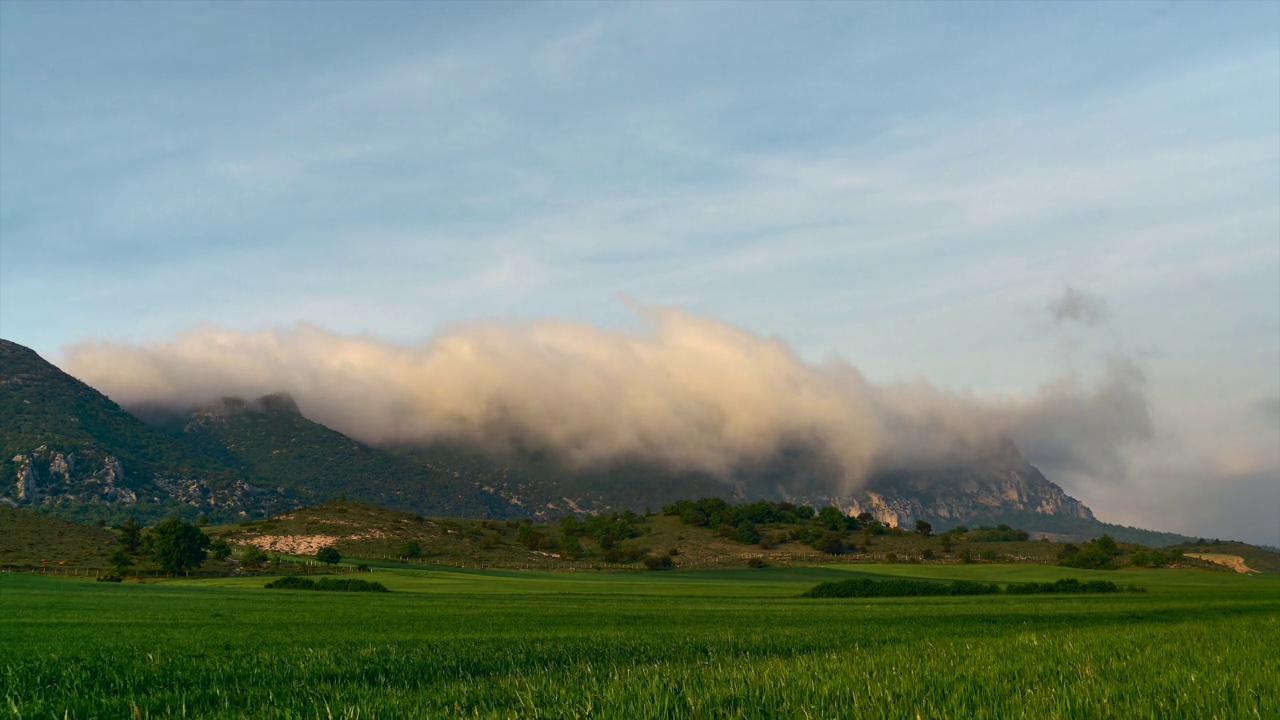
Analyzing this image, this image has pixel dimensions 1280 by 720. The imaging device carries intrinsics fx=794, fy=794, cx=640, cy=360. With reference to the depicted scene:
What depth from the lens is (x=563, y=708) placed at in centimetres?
902

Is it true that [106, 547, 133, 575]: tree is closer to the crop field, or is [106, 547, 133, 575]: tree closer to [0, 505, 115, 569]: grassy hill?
[0, 505, 115, 569]: grassy hill

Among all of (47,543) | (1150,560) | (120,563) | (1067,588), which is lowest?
(47,543)

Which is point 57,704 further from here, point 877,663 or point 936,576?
point 936,576

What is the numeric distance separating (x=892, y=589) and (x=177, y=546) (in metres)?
117

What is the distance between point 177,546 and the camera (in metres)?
137

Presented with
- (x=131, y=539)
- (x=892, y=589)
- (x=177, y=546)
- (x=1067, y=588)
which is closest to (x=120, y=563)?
(x=177, y=546)

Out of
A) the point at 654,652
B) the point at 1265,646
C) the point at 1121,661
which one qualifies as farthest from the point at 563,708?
the point at 1265,646

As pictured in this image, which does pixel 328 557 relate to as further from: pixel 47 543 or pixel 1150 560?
pixel 1150 560

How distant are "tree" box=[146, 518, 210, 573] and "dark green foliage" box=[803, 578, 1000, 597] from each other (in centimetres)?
10579

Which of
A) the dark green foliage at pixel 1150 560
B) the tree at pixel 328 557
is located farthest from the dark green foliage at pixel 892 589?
the dark green foliage at pixel 1150 560

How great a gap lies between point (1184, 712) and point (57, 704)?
13931 millimetres

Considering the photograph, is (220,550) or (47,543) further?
(220,550)

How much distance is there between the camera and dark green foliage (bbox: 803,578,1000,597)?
10046 centimetres

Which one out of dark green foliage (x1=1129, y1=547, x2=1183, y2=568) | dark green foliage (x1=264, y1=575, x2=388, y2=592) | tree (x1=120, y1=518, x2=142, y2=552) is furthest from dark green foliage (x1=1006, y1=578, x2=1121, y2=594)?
tree (x1=120, y1=518, x2=142, y2=552)
